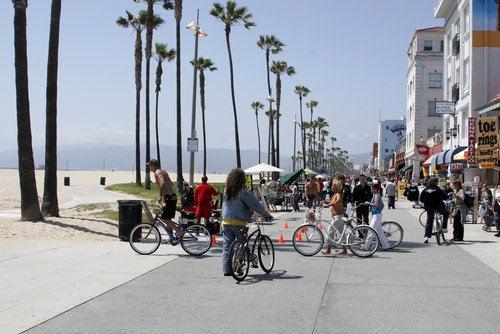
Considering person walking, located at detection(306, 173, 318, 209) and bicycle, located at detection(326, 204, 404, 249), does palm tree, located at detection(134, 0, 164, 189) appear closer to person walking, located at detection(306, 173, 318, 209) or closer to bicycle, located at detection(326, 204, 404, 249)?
person walking, located at detection(306, 173, 318, 209)

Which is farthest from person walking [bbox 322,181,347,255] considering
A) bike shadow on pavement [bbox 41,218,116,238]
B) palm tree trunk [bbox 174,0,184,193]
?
palm tree trunk [bbox 174,0,184,193]

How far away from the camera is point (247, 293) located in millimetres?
8062

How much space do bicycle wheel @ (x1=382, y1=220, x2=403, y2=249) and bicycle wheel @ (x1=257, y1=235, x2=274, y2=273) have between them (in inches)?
169

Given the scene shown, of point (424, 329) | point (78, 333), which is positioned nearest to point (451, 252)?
point (424, 329)

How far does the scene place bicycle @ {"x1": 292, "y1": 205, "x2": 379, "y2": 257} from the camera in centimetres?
1170

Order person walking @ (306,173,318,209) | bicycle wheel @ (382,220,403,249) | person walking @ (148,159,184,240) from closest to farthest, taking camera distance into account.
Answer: person walking @ (148,159,184,240)
bicycle wheel @ (382,220,403,249)
person walking @ (306,173,318,209)

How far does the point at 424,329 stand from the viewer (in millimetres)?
6152

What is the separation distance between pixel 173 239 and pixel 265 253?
2832 mm

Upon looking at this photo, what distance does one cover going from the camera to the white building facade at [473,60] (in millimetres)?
35500

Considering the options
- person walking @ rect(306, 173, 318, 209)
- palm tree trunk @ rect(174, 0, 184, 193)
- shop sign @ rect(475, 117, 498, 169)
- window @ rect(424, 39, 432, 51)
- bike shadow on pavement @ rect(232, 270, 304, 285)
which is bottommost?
bike shadow on pavement @ rect(232, 270, 304, 285)

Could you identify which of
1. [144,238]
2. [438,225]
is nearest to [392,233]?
[438,225]

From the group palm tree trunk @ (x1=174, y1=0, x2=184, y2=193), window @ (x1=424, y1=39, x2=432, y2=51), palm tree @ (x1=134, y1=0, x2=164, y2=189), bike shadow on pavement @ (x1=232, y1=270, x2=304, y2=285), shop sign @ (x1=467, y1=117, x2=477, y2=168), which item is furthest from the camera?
window @ (x1=424, y1=39, x2=432, y2=51)

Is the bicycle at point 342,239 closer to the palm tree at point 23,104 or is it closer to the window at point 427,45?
the palm tree at point 23,104

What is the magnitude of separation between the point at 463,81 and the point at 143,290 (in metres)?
35.1
